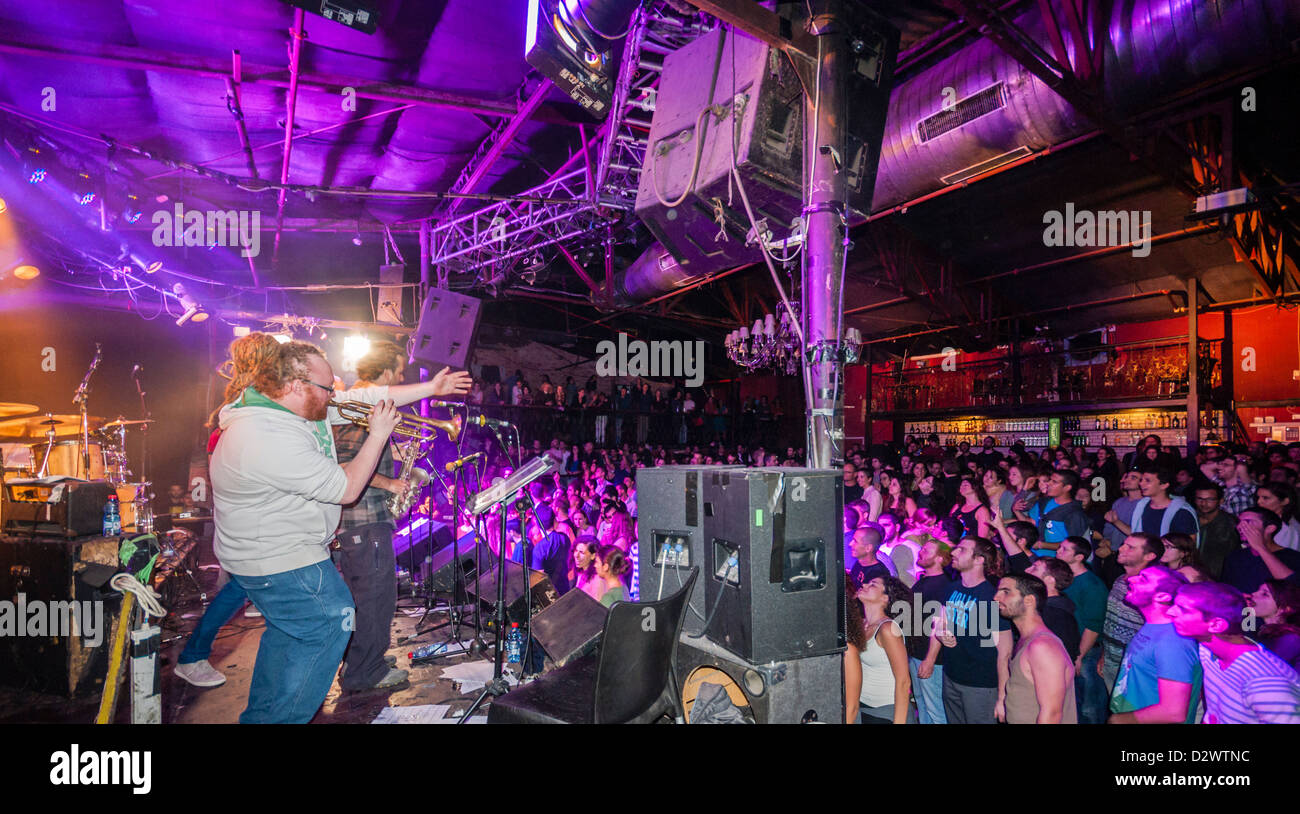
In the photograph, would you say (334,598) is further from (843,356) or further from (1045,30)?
(1045,30)

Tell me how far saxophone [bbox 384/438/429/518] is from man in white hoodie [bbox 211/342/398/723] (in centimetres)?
156

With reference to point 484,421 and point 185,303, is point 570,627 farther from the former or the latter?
point 185,303

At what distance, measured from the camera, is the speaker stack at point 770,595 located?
7.32 feet

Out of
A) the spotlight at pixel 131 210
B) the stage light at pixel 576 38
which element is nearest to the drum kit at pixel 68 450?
the spotlight at pixel 131 210

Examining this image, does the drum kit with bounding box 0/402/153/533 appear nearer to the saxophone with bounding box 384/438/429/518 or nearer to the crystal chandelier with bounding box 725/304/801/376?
the saxophone with bounding box 384/438/429/518

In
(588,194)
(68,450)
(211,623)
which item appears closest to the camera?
(211,623)

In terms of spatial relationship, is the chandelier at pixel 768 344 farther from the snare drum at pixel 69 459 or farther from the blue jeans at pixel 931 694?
the snare drum at pixel 69 459

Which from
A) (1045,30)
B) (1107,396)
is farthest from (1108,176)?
(1045,30)

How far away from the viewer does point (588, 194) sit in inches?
288

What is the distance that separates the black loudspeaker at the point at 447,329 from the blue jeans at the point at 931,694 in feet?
23.9

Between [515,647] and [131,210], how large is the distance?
716cm

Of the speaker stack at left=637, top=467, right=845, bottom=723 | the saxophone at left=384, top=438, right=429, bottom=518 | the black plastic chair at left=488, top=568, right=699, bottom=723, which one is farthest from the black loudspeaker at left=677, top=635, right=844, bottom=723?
the saxophone at left=384, top=438, right=429, bottom=518

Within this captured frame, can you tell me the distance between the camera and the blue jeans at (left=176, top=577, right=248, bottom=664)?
3.67m

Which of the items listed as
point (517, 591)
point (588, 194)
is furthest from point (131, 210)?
point (517, 591)
